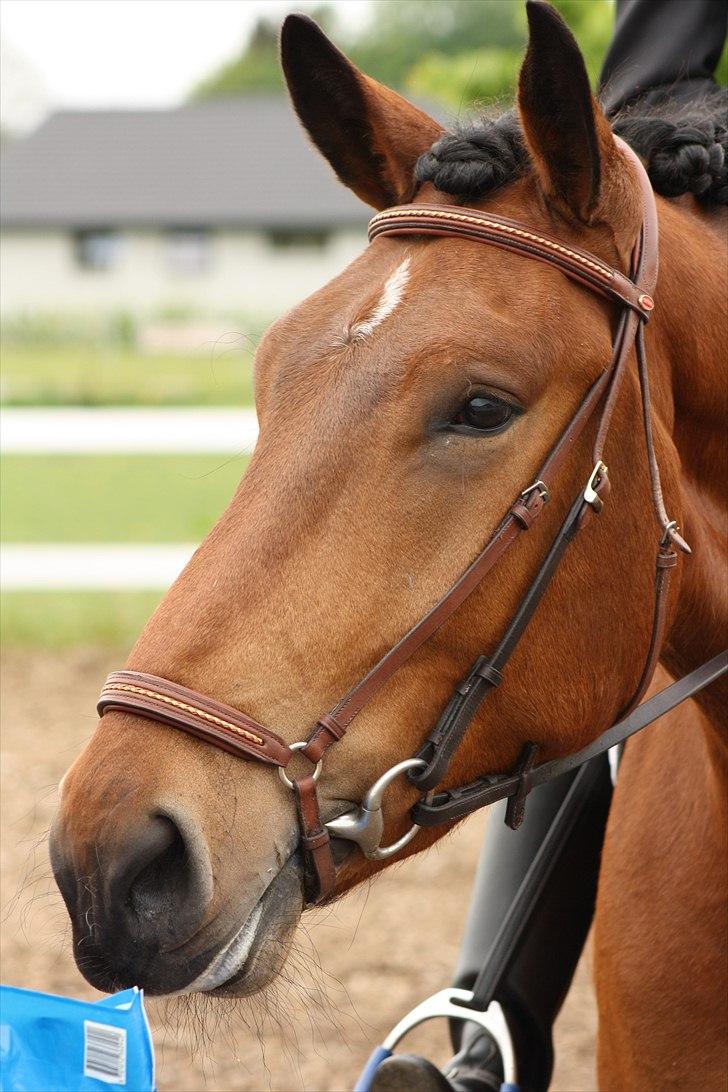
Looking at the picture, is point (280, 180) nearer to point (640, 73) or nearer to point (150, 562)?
point (150, 562)

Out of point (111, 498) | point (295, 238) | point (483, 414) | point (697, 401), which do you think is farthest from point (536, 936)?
point (295, 238)

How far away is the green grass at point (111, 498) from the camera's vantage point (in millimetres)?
12266

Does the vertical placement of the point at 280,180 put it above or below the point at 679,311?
above

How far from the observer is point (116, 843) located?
158 centimetres

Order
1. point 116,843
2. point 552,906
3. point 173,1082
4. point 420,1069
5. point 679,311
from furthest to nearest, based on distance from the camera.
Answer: point 173,1082
point 552,906
point 420,1069
point 679,311
point 116,843

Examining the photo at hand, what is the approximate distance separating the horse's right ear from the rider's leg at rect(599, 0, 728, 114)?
2.75 ft

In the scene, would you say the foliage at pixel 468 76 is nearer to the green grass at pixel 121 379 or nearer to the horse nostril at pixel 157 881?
the green grass at pixel 121 379

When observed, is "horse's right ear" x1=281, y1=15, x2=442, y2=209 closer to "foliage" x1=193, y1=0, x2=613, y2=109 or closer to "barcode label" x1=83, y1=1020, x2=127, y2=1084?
"barcode label" x1=83, y1=1020, x2=127, y2=1084

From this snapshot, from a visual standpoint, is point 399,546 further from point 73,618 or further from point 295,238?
point 295,238

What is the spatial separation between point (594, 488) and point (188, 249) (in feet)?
177

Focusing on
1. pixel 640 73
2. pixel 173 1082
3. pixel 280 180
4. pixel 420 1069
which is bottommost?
pixel 173 1082

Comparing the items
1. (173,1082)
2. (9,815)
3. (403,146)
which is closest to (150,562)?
(9,815)

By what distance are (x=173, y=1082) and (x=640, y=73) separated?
3.33 meters

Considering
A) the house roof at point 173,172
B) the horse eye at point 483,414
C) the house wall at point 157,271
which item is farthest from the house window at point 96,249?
the horse eye at point 483,414
